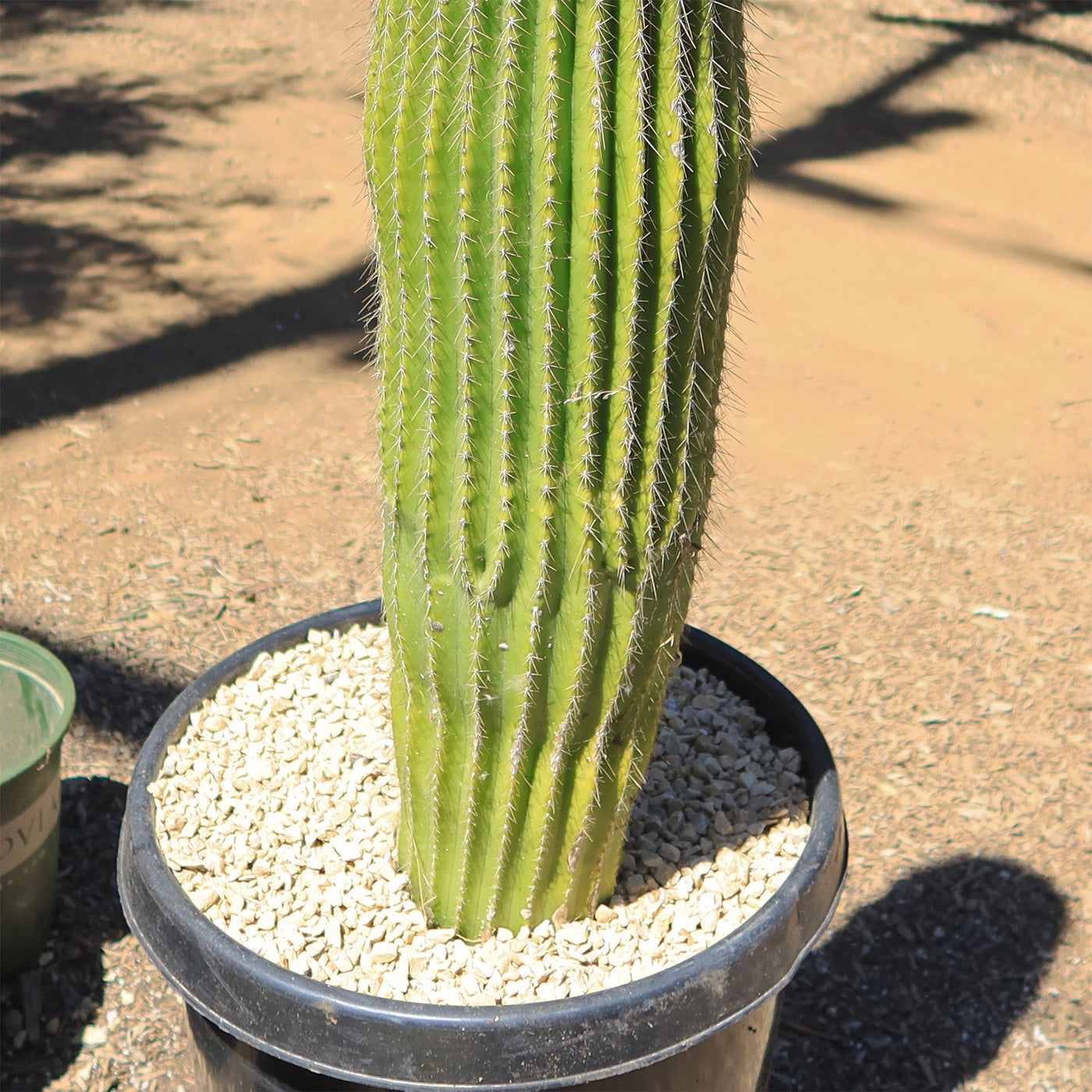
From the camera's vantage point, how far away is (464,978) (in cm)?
150

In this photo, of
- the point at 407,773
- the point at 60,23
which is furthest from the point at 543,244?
the point at 60,23

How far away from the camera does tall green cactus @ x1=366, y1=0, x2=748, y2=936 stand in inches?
44.8

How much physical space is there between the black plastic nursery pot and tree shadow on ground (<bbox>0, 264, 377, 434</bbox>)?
2.30 metres

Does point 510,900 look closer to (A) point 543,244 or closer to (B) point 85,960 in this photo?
(A) point 543,244

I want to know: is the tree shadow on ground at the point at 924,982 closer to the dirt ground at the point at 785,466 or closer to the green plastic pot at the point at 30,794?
the dirt ground at the point at 785,466

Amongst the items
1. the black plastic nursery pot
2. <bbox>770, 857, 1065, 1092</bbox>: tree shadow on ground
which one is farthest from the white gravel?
<bbox>770, 857, 1065, 1092</bbox>: tree shadow on ground

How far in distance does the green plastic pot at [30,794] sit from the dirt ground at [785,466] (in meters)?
0.12

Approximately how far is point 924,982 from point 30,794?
5.26ft

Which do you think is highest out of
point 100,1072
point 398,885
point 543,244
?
point 543,244

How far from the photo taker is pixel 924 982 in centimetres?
229

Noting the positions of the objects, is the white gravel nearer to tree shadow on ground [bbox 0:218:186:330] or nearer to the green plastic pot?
the green plastic pot

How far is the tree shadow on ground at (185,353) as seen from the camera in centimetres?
372

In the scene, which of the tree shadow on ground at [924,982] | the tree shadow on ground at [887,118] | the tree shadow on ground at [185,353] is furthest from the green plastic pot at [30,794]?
the tree shadow on ground at [887,118]

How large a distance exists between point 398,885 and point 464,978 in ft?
0.63
